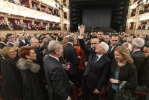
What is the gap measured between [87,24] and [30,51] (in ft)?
69.3

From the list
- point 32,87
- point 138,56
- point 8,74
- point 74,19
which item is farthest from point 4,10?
point 74,19

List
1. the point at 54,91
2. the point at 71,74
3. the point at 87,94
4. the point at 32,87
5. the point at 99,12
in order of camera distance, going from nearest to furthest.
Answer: the point at 54,91
the point at 32,87
the point at 87,94
the point at 71,74
the point at 99,12

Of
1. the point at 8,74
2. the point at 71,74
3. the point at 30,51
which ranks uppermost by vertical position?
the point at 30,51

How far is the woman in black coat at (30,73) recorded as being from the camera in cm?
177

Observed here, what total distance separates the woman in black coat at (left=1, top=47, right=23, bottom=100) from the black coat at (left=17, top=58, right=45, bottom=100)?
1.09ft

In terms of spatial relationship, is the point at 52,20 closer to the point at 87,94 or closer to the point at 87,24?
the point at 87,24

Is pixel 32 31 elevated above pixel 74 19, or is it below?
below

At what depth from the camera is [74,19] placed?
1936 cm

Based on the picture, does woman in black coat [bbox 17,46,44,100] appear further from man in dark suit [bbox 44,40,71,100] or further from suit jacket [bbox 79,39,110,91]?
suit jacket [bbox 79,39,110,91]

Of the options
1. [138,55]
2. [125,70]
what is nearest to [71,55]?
[125,70]

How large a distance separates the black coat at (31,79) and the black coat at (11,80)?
1.09 feet

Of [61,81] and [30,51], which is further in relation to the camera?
[30,51]

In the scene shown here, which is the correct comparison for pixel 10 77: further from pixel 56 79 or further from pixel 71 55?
pixel 71 55

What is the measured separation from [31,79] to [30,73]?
0.34ft
